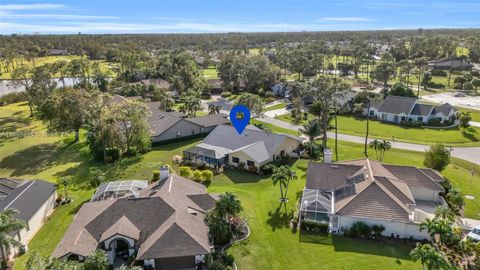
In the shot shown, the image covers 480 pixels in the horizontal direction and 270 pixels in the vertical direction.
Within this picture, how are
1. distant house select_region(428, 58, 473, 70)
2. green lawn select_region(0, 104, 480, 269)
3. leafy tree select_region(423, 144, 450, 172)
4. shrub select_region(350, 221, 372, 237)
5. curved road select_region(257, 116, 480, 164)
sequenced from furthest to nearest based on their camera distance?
distant house select_region(428, 58, 473, 70), curved road select_region(257, 116, 480, 164), leafy tree select_region(423, 144, 450, 172), shrub select_region(350, 221, 372, 237), green lawn select_region(0, 104, 480, 269)

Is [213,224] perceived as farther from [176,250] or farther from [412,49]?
[412,49]

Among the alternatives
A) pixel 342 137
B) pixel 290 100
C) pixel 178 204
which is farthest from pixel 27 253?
pixel 290 100

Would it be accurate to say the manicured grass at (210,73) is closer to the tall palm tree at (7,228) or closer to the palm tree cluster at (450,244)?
the tall palm tree at (7,228)

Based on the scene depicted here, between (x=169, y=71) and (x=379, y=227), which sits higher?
(x=169, y=71)

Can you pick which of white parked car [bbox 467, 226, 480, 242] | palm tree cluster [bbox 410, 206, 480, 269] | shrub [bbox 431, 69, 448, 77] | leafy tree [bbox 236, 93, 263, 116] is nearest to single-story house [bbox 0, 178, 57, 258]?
palm tree cluster [bbox 410, 206, 480, 269]

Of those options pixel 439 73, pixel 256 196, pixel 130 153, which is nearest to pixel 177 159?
pixel 130 153

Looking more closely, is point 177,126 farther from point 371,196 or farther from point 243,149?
point 371,196

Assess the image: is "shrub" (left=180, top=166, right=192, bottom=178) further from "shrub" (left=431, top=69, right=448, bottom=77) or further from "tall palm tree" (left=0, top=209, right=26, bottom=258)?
"shrub" (left=431, top=69, right=448, bottom=77)
